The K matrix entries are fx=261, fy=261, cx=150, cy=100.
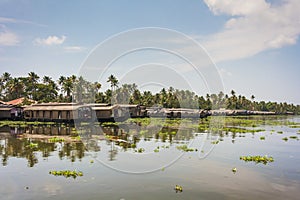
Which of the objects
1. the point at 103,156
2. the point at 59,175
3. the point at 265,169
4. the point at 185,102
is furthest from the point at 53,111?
the point at 185,102

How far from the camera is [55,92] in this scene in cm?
9131

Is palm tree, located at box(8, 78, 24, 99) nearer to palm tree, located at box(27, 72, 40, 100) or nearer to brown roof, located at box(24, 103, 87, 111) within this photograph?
palm tree, located at box(27, 72, 40, 100)

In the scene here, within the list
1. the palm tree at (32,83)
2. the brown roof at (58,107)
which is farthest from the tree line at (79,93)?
the brown roof at (58,107)

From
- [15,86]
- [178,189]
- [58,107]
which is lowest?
[178,189]

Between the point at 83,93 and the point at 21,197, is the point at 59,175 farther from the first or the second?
the point at 83,93

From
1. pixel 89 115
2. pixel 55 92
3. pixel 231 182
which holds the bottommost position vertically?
pixel 231 182

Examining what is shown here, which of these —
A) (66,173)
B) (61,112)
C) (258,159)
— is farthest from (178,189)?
(61,112)

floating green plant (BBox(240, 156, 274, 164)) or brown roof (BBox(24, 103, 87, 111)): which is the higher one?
brown roof (BBox(24, 103, 87, 111))

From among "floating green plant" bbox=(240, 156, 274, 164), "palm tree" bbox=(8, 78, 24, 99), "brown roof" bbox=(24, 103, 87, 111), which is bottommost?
"floating green plant" bbox=(240, 156, 274, 164)

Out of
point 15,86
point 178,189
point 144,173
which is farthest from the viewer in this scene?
point 15,86

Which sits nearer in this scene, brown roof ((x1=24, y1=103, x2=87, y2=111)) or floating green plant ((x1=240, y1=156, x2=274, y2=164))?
floating green plant ((x1=240, y1=156, x2=274, y2=164))

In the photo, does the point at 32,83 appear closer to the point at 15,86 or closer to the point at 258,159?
the point at 15,86

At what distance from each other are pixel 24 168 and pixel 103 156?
5686 mm

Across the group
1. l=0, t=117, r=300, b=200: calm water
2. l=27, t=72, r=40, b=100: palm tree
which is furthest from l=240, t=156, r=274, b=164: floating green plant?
l=27, t=72, r=40, b=100: palm tree
